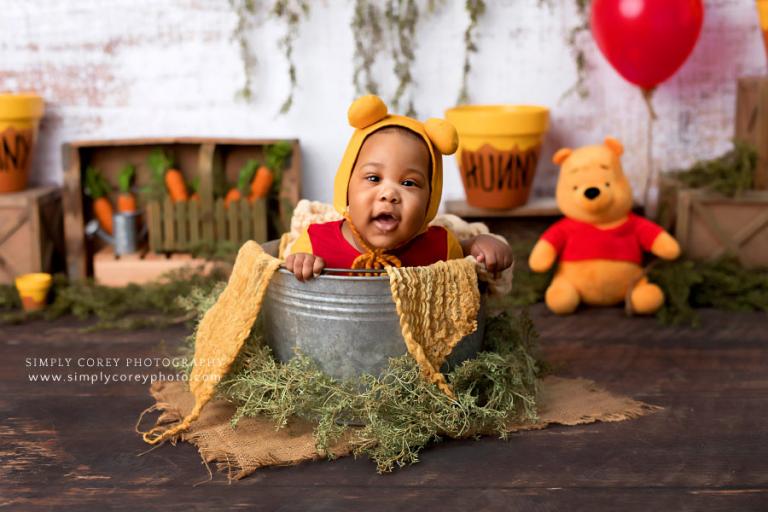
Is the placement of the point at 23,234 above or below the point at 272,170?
below

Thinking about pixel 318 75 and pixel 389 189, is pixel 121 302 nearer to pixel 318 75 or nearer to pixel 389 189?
pixel 318 75

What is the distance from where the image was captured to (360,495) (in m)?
1.77

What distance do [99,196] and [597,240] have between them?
182 cm

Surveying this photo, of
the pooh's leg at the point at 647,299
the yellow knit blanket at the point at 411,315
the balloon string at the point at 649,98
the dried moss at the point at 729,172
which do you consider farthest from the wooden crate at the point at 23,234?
the dried moss at the point at 729,172

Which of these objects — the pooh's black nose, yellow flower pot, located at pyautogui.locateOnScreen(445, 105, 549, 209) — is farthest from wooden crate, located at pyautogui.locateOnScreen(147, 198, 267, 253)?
the pooh's black nose

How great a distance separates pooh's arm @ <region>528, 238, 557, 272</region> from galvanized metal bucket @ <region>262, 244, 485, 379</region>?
1039 millimetres

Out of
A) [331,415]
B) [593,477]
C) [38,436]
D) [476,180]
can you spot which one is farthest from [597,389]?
[38,436]

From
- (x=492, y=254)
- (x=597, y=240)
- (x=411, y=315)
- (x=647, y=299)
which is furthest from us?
(x=597, y=240)

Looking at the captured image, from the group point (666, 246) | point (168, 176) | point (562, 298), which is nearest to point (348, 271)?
point (562, 298)

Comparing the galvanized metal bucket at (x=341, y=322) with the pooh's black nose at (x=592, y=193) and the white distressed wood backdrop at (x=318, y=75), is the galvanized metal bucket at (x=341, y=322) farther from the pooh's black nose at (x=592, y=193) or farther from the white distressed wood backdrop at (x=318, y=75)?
the white distressed wood backdrop at (x=318, y=75)

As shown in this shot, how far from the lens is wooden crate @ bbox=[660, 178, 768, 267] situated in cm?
307

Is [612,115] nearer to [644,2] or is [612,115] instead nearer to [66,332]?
[644,2]

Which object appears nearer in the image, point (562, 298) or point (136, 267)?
point (562, 298)

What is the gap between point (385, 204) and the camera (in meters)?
1.95
